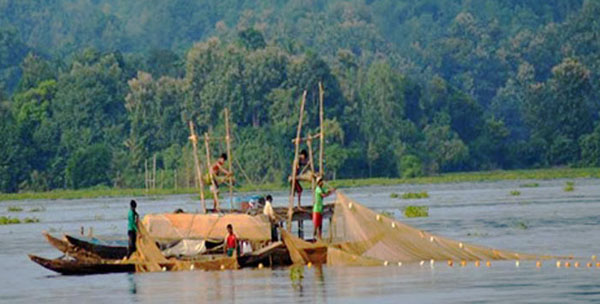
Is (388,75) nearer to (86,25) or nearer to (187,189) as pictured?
(187,189)

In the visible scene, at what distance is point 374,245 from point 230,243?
351 cm

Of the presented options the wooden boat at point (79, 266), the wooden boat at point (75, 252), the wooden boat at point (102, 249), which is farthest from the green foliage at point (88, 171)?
the wooden boat at point (79, 266)

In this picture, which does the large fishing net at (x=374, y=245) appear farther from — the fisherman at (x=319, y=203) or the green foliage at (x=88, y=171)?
the green foliage at (x=88, y=171)

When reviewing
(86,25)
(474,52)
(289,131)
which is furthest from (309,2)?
(289,131)

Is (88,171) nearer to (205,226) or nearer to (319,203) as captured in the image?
(205,226)

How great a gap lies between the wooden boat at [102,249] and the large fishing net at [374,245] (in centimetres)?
501

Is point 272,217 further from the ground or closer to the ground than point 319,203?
closer to the ground

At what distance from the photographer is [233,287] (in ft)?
107

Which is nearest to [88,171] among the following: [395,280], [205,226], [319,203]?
[205,226]

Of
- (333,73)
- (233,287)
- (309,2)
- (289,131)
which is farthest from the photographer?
(309,2)

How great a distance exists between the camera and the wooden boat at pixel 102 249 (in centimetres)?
3881

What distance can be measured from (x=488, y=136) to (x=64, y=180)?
1120 inches

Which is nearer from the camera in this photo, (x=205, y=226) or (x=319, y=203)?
(x=319, y=203)

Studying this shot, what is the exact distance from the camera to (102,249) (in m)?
39.1
